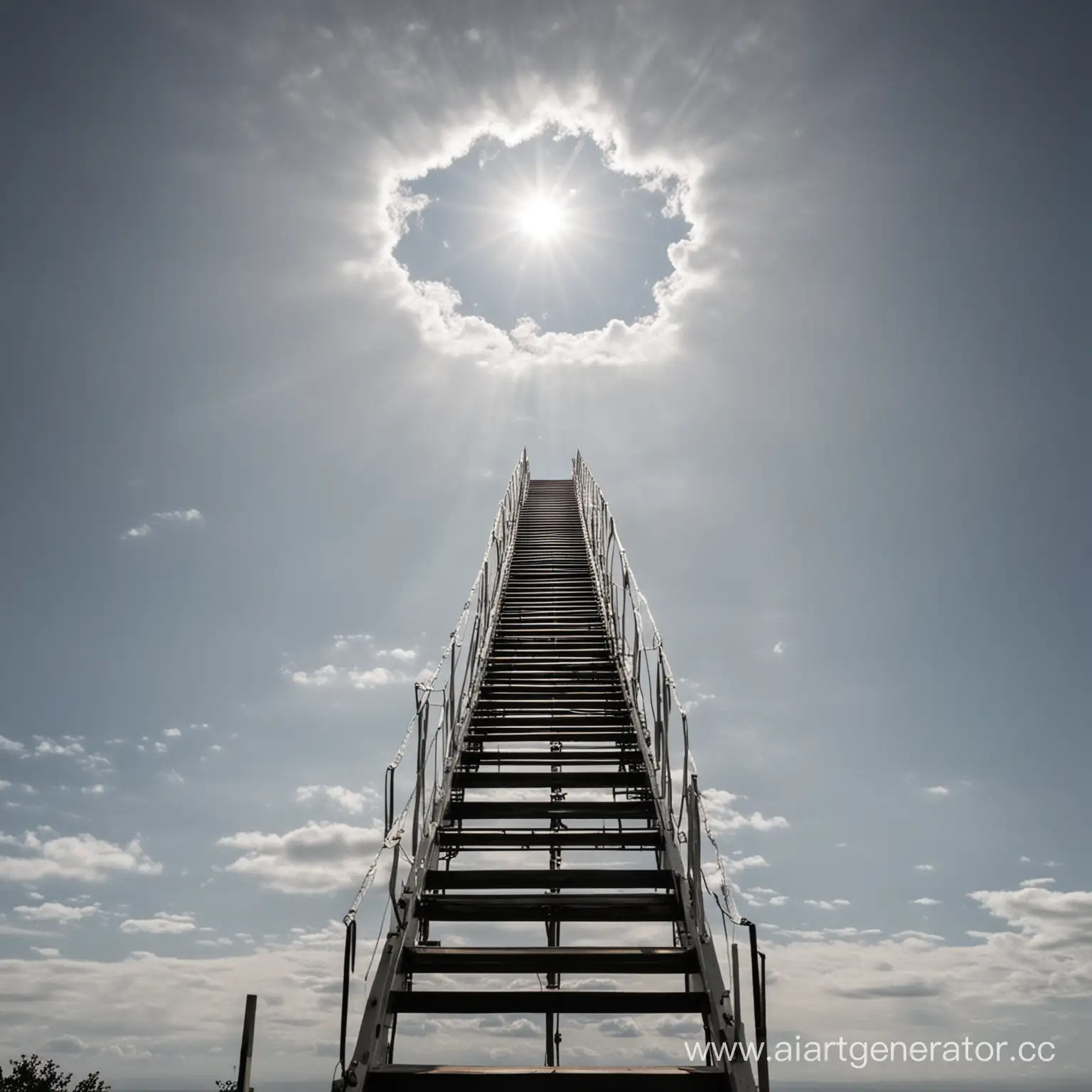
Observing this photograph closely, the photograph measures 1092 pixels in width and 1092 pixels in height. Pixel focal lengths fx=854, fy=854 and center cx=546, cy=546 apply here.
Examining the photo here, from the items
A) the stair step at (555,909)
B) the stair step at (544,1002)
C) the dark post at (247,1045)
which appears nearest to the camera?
the dark post at (247,1045)

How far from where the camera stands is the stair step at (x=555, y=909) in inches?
186

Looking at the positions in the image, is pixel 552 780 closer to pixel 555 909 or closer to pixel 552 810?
pixel 552 810

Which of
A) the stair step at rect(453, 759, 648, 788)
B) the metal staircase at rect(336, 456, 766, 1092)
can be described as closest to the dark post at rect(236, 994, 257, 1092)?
the metal staircase at rect(336, 456, 766, 1092)

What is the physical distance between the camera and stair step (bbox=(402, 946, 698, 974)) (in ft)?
13.8

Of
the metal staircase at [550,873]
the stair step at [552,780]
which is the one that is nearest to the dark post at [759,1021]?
the metal staircase at [550,873]

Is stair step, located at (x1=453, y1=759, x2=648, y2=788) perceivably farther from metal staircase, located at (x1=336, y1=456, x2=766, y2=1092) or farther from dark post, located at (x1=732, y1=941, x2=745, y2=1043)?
dark post, located at (x1=732, y1=941, x2=745, y2=1043)

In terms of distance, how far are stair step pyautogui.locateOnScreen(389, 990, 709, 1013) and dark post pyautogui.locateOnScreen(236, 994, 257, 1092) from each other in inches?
35.4

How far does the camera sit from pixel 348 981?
12.5 ft

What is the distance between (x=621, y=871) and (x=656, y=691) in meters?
1.83

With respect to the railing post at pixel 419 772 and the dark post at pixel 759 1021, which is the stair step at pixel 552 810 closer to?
the railing post at pixel 419 772

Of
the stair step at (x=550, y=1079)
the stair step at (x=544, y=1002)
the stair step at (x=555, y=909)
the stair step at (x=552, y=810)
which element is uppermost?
the stair step at (x=552, y=810)

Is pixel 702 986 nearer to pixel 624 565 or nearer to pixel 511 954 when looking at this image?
pixel 511 954

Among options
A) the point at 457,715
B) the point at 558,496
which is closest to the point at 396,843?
the point at 457,715

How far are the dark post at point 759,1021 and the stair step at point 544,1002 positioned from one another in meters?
0.45
